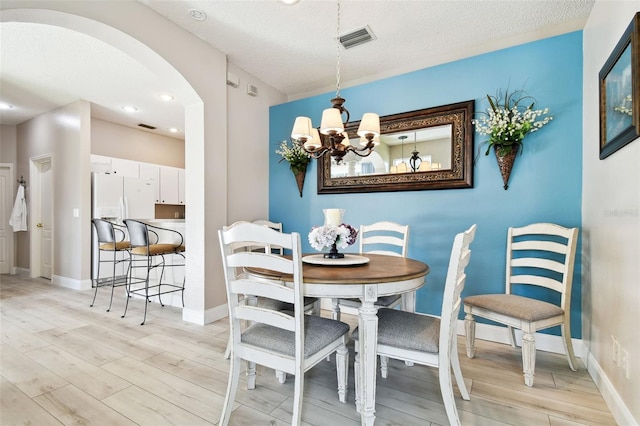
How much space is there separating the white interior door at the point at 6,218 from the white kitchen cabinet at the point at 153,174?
2.50 metres

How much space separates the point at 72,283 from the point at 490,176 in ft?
18.9

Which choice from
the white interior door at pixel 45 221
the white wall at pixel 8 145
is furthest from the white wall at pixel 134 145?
the white wall at pixel 8 145

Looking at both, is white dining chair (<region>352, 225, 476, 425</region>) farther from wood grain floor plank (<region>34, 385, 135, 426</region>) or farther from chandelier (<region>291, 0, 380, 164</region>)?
wood grain floor plank (<region>34, 385, 135, 426</region>)

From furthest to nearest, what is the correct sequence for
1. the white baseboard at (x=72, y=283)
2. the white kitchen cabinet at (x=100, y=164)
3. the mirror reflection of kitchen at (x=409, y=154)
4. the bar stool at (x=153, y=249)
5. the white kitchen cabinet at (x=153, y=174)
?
the white kitchen cabinet at (x=153, y=174) → the white kitchen cabinet at (x=100, y=164) → the white baseboard at (x=72, y=283) → the bar stool at (x=153, y=249) → the mirror reflection of kitchen at (x=409, y=154)

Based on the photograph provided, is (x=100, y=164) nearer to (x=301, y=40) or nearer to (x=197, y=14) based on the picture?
(x=197, y=14)

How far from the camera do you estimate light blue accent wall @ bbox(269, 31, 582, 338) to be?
2.41 metres

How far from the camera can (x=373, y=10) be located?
247cm

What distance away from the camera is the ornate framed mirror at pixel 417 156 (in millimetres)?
2791

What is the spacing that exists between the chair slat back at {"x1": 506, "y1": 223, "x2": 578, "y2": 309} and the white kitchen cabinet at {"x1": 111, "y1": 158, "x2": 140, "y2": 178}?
5.81m

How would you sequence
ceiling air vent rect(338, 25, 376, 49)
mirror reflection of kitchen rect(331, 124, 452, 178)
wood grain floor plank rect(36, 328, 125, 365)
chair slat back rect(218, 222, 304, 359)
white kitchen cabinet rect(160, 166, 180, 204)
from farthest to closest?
white kitchen cabinet rect(160, 166, 180, 204) → mirror reflection of kitchen rect(331, 124, 452, 178) → ceiling air vent rect(338, 25, 376, 49) → wood grain floor plank rect(36, 328, 125, 365) → chair slat back rect(218, 222, 304, 359)

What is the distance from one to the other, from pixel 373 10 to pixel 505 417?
→ 294cm

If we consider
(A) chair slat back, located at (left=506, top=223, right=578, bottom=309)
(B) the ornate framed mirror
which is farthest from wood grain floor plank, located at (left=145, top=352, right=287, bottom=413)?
(B) the ornate framed mirror

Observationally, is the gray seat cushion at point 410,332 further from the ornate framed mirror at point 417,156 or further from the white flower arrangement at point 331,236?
the ornate framed mirror at point 417,156

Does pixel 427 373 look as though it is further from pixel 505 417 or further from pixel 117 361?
pixel 117 361
